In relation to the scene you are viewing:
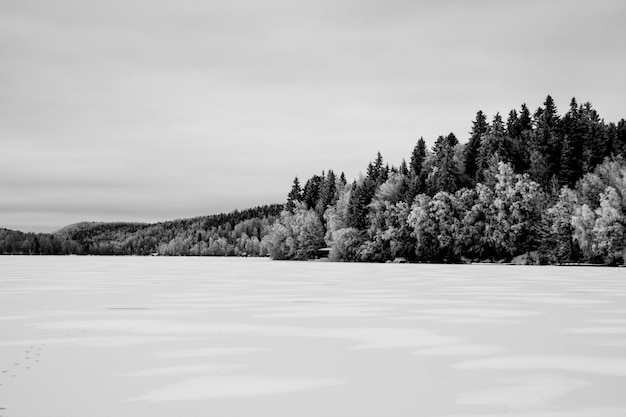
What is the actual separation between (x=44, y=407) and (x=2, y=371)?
7.83 ft

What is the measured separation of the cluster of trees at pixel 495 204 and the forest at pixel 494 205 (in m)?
0.16

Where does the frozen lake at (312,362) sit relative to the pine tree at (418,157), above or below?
below

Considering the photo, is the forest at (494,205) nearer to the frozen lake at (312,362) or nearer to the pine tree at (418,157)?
the pine tree at (418,157)

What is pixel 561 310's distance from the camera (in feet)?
60.3

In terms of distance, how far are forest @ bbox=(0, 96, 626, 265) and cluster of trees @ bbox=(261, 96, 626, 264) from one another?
163 mm

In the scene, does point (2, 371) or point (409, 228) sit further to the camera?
point (409, 228)

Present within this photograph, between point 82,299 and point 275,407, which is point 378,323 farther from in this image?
point 82,299

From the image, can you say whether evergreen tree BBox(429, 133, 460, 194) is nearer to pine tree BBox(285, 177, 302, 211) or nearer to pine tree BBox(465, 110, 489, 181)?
pine tree BBox(465, 110, 489, 181)

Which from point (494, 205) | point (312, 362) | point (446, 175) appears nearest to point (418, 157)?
point (446, 175)

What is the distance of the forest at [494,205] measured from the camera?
79.1 meters

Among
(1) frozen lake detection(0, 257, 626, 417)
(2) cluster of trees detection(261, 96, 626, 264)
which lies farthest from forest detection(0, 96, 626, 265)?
(1) frozen lake detection(0, 257, 626, 417)

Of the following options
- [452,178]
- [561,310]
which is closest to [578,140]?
[452,178]

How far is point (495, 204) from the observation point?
280 ft

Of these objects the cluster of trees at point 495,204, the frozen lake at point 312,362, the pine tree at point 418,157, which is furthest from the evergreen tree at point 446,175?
the frozen lake at point 312,362
